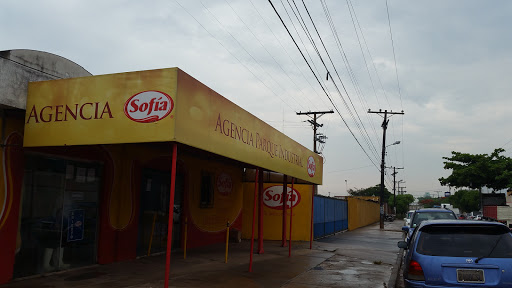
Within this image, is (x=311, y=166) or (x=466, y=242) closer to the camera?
(x=466, y=242)

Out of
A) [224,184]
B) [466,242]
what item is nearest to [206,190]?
[224,184]

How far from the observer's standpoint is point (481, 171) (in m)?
45.3

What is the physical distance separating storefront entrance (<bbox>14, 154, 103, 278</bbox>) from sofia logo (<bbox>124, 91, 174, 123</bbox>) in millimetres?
3064

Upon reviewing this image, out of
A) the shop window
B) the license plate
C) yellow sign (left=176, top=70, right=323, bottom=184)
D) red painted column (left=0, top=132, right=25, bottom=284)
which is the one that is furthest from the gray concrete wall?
the license plate

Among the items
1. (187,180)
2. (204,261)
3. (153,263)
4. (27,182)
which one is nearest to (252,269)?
(204,261)

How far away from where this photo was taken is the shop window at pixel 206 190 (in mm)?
14625

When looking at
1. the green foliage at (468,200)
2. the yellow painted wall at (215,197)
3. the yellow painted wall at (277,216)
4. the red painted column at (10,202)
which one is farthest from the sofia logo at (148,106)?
the green foliage at (468,200)

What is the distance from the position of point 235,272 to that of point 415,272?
5.39 metres

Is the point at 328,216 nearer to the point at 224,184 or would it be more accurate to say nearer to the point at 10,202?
the point at 224,184

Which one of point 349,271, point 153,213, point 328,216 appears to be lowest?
point 349,271

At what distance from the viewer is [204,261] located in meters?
11.3

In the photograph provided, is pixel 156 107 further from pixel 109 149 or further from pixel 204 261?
pixel 204 261

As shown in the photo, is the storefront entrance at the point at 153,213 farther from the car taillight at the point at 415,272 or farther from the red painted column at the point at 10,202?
the car taillight at the point at 415,272

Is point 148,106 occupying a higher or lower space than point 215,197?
higher
